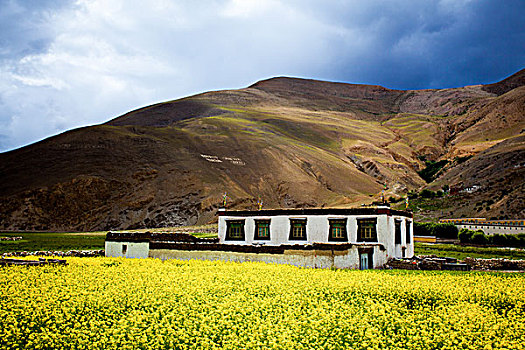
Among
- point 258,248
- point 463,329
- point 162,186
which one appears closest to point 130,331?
point 463,329

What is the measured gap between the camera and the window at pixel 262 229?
37281 mm

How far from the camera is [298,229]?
36.2m

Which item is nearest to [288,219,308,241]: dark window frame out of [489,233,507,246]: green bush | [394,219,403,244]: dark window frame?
[394,219,403,244]: dark window frame

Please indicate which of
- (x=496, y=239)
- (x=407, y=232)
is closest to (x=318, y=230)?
(x=407, y=232)

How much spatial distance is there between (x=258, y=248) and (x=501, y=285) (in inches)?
556

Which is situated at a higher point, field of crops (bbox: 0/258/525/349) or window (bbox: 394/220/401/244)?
window (bbox: 394/220/401/244)

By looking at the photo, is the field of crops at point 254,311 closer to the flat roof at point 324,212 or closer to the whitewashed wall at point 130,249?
the whitewashed wall at point 130,249

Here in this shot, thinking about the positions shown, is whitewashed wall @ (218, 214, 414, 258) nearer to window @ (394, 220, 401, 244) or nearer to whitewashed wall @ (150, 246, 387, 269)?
window @ (394, 220, 401, 244)

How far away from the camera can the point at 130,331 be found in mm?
12320

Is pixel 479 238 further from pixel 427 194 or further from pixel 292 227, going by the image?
pixel 427 194

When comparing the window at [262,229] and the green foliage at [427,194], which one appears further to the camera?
the green foliage at [427,194]

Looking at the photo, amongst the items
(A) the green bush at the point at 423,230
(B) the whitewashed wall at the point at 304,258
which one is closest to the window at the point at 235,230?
(B) the whitewashed wall at the point at 304,258

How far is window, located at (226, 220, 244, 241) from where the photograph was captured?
38319 mm

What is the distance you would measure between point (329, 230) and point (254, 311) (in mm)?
21371
